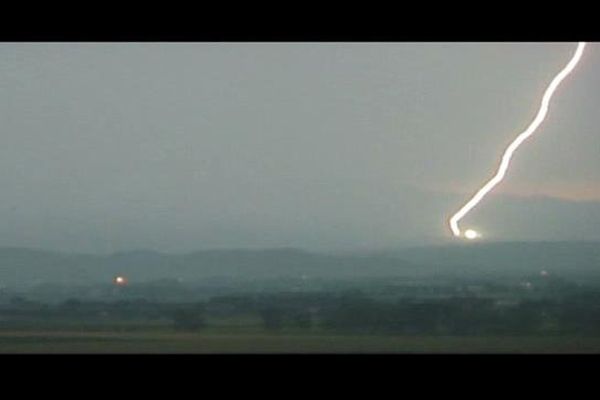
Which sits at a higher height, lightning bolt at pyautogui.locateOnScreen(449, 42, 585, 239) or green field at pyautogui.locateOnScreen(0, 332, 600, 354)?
lightning bolt at pyautogui.locateOnScreen(449, 42, 585, 239)

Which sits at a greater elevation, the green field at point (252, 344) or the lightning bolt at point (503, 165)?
the lightning bolt at point (503, 165)

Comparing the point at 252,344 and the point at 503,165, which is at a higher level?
the point at 503,165
